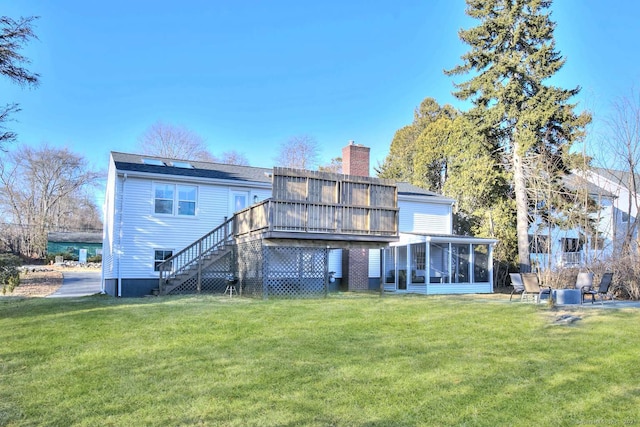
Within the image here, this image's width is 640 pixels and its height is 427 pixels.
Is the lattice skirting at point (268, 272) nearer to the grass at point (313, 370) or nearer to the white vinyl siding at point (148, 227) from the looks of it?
the white vinyl siding at point (148, 227)

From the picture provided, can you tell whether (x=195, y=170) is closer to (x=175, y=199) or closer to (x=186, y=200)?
(x=186, y=200)

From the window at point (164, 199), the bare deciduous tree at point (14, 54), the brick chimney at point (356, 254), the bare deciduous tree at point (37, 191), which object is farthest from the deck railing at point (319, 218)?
the bare deciduous tree at point (37, 191)

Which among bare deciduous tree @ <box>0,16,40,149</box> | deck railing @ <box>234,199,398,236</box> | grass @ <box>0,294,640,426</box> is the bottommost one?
grass @ <box>0,294,640,426</box>

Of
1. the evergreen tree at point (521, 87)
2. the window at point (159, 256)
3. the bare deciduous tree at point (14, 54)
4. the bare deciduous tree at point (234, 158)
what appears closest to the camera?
the bare deciduous tree at point (14, 54)

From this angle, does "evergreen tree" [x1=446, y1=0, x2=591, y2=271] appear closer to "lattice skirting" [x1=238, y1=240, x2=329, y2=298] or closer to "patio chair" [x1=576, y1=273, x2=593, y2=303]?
"patio chair" [x1=576, y1=273, x2=593, y2=303]

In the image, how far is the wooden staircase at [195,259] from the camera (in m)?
15.9

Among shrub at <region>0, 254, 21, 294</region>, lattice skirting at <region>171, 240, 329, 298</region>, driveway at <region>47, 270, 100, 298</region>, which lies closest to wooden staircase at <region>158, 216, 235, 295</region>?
lattice skirting at <region>171, 240, 329, 298</region>

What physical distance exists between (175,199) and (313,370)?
14.1 meters

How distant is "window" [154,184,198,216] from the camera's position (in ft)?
59.0

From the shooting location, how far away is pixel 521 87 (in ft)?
70.8

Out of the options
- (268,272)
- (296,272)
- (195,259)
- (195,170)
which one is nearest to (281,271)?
(296,272)

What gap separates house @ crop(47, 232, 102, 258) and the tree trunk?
4542cm

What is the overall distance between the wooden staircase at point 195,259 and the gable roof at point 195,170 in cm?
268

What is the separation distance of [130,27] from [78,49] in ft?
17.7
